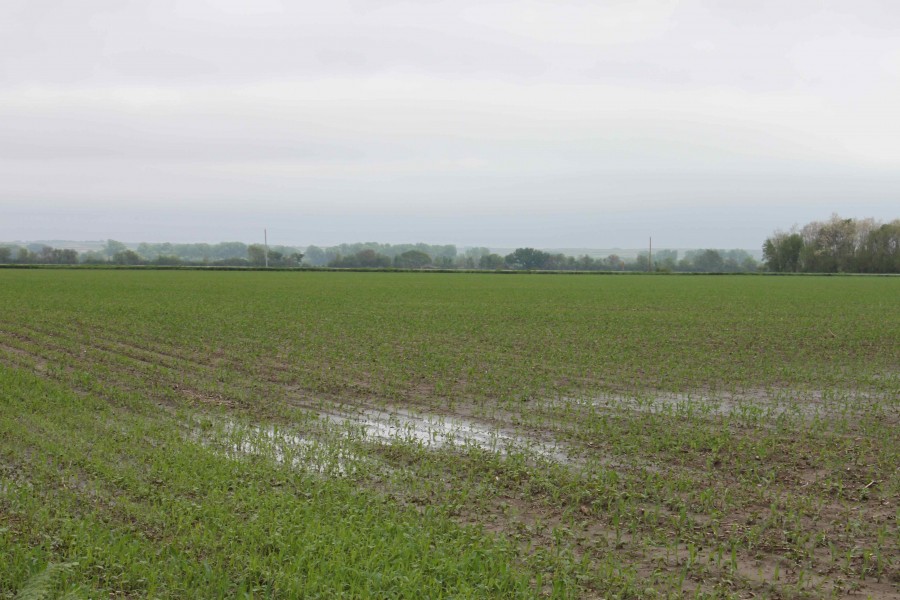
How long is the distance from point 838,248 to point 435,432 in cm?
14427

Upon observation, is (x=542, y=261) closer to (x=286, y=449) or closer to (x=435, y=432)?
(x=435, y=432)

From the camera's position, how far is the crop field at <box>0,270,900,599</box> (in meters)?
6.04

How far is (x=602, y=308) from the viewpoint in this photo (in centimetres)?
3844

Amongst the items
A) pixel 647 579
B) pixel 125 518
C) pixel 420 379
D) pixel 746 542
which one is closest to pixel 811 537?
pixel 746 542

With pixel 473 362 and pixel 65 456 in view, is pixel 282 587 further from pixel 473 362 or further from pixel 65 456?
pixel 473 362

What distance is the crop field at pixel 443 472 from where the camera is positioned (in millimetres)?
6035

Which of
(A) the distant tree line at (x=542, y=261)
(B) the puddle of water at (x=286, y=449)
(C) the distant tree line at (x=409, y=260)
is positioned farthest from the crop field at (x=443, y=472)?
(A) the distant tree line at (x=542, y=261)

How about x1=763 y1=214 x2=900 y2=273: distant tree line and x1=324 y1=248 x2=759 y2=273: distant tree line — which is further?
x1=324 y1=248 x2=759 y2=273: distant tree line

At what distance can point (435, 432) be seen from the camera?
11164 millimetres

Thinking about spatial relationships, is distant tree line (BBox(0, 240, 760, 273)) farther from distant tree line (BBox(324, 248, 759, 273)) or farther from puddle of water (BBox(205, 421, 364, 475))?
puddle of water (BBox(205, 421, 364, 475))

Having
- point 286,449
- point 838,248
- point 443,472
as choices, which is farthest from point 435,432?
point 838,248

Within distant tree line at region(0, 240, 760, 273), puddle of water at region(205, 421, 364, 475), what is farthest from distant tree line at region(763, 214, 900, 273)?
puddle of water at region(205, 421, 364, 475)

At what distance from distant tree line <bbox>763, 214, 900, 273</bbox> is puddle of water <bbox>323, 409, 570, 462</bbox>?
137 m

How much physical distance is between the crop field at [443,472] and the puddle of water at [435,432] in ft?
0.22
